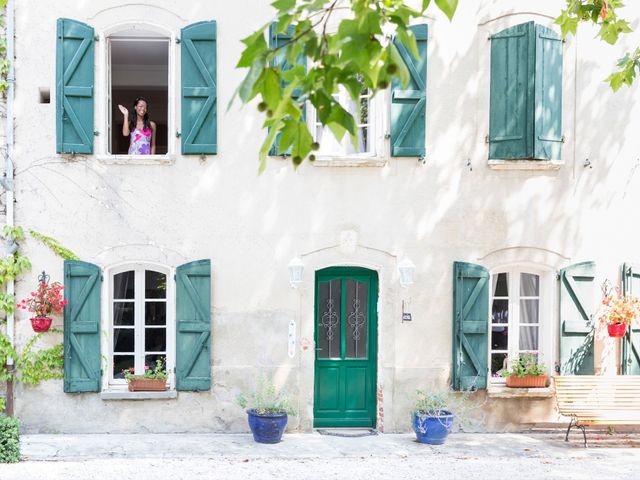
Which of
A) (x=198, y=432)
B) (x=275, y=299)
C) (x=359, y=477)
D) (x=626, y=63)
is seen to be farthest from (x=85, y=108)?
(x=626, y=63)

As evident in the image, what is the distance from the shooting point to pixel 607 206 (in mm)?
9547

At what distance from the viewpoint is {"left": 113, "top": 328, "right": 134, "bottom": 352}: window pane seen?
9.25 metres

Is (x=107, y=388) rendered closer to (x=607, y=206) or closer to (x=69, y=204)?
(x=69, y=204)

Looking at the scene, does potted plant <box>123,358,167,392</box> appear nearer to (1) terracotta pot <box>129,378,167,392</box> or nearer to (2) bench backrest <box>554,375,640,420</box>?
(1) terracotta pot <box>129,378,167,392</box>

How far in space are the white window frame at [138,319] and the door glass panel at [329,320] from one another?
185 cm

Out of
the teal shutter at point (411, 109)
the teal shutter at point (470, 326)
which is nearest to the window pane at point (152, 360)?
the teal shutter at point (470, 326)

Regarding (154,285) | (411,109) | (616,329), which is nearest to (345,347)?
(154,285)

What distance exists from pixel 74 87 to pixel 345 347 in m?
4.62

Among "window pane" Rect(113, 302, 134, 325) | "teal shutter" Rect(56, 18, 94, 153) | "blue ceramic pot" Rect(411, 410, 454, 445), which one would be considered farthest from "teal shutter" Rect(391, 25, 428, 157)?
"window pane" Rect(113, 302, 134, 325)

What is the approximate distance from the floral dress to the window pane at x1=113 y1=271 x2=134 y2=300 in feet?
5.10

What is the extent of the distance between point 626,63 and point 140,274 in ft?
19.7

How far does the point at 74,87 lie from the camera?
348 inches

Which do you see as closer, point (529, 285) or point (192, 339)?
point (192, 339)

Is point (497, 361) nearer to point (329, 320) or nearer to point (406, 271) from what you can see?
point (406, 271)
